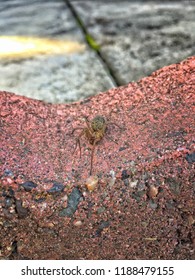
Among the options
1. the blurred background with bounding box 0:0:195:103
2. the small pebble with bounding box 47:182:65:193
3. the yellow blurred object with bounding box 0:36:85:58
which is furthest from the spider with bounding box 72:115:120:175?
the yellow blurred object with bounding box 0:36:85:58

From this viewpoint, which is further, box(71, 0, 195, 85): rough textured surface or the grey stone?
box(71, 0, 195, 85): rough textured surface

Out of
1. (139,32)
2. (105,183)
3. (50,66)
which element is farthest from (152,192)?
(139,32)

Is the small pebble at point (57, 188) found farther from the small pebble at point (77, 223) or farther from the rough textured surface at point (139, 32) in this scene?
the rough textured surface at point (139, 32)

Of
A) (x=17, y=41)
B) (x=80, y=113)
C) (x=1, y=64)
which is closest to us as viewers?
(x=80, y=113)

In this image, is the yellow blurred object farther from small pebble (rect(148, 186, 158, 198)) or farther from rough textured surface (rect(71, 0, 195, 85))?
small pebble (rect(148, 186, 158, 198))

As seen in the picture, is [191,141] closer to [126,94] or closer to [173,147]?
[173,147]

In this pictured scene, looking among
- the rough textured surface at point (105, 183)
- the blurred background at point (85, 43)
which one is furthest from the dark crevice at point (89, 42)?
the rough textured surface at point (105, 183)

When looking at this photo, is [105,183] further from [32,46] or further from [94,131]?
[32,46]

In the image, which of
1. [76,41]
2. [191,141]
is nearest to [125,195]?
[191,141]
